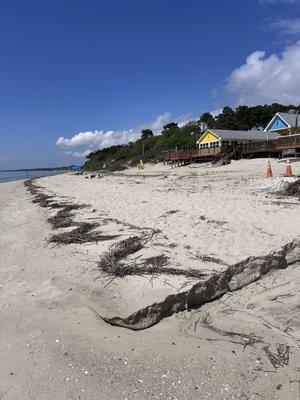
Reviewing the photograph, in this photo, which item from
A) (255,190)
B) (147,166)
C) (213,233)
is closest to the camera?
(213,233)

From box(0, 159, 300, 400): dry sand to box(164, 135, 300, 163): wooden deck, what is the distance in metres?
21.5

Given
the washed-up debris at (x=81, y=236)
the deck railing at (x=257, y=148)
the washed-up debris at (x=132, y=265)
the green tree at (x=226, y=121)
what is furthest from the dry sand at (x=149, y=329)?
the green tree at (x=226, y=121)

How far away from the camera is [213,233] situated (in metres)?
7.59

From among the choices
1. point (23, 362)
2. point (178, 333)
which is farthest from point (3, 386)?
point (178, 333)

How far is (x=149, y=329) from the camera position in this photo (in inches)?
180

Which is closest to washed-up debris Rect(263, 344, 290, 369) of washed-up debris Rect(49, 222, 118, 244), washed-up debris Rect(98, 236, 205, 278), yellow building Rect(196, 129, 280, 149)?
washed-up debris Rect(98, 236, 205, 278)

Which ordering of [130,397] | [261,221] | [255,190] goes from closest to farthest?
[130,397], [261,221], [255,190]

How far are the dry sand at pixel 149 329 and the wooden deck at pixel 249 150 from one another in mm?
21473

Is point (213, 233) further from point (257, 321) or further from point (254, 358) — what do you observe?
point (254, 358)

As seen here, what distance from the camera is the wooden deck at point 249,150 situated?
2811cm

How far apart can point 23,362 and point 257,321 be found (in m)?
2.63

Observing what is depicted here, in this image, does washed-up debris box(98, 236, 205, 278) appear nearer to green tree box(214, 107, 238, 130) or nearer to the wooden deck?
the wooden deck

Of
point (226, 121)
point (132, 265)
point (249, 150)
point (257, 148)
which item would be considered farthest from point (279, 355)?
point (226, 121)

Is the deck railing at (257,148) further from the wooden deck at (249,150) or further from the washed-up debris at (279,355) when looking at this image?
the washed-up debris at (279,355)
